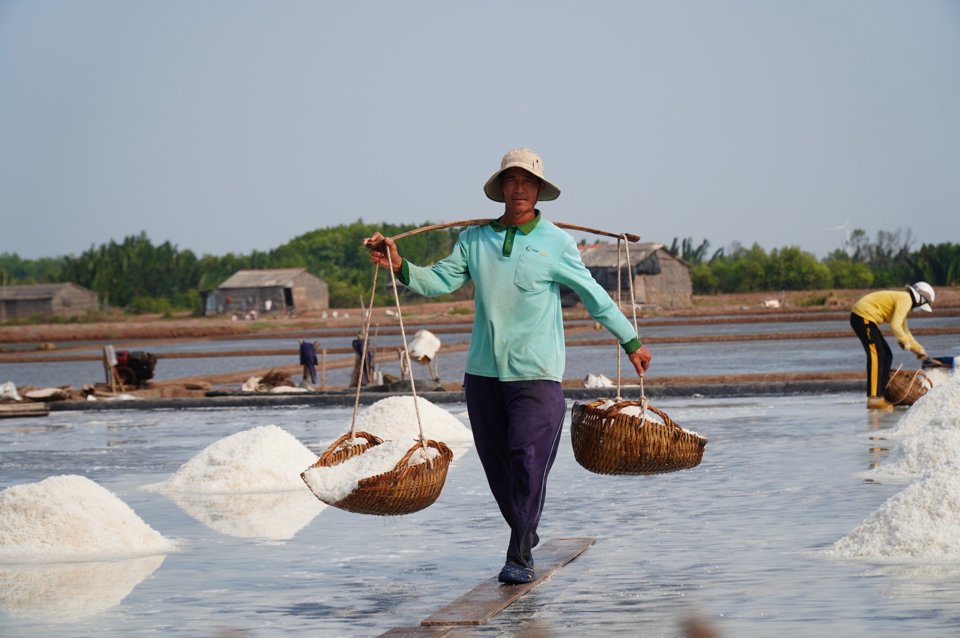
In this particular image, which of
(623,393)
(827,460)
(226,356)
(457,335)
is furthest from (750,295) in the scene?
(827,460)

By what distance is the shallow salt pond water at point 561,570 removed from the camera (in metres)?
5.11

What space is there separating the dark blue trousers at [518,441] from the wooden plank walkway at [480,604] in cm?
16

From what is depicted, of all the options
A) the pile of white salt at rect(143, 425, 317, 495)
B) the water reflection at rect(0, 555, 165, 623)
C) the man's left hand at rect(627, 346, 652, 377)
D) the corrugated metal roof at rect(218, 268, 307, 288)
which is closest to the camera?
the water reflection at rect(0, 555, 165, 623)

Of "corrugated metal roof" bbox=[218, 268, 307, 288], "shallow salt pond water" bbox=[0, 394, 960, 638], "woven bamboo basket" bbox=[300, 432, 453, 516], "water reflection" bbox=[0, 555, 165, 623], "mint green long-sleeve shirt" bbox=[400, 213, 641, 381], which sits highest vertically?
"corrugated metal roof" bbox=[218, 268, 307, 288]

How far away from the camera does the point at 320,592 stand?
5852 mm

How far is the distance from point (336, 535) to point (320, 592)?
162 cm

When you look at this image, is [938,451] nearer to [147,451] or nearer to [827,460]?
[827,460]

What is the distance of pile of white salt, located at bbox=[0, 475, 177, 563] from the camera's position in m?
6.93

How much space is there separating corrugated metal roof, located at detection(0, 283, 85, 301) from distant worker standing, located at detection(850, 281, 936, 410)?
81.4 metres

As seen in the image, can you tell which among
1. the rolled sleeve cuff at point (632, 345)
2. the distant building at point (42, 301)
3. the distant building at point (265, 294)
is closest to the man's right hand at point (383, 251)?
the rolled sleeve cuff at point (632, 345)

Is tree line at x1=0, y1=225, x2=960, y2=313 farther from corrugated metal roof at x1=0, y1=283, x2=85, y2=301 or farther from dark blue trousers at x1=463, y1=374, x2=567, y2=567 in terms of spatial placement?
dark blue trousers at x1=463, y1=374, x2=567, y2=567

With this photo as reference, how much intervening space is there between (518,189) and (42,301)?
292 feet

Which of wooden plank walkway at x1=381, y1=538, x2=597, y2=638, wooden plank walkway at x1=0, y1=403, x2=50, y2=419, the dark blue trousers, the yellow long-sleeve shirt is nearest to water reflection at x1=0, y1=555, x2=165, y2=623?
wooden plank walkway at x1=381, y1=538, x2=597, y2=638

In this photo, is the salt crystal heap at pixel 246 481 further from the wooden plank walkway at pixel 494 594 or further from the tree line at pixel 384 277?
the tree line at pixel 384 277
